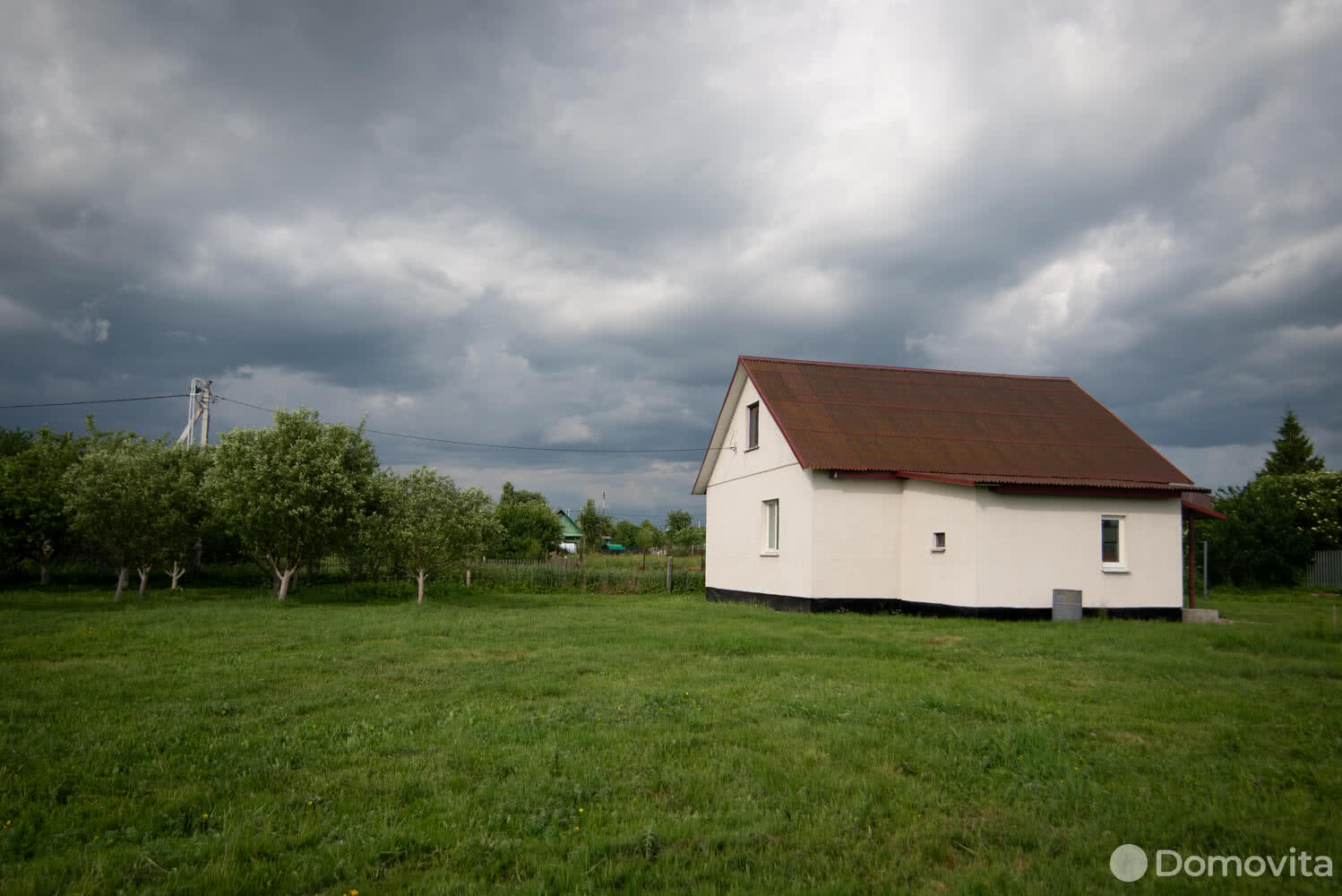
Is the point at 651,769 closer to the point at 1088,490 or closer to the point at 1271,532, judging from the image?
the point at 1088,490

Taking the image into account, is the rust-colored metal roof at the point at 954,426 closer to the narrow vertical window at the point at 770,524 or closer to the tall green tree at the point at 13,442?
the narrow vertical window at the point at 770,524

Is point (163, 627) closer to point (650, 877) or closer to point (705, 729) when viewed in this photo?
point (705, 729)

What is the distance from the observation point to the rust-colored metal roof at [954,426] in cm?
1980

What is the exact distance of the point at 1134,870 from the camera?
4.12 m

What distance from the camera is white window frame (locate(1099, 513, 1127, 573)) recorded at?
61.8ft

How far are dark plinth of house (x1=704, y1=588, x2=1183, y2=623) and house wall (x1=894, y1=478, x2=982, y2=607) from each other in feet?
0.72

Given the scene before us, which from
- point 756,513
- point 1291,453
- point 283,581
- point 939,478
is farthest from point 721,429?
point 1291,453

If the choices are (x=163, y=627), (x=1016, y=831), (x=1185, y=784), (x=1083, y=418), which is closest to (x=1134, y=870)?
(x=1016, y=831)

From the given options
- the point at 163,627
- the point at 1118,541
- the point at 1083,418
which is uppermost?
the point at 1083,418

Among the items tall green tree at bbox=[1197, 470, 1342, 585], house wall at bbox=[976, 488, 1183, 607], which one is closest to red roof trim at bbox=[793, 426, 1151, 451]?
house wall at bbox=[976, 488, 1183, 607]

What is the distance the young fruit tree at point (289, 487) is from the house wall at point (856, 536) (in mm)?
13019

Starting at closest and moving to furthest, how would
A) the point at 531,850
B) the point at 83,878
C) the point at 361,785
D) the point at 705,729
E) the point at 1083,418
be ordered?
the point at 83,878 < the point at 531,850 < the point at 361,785 < the point at 705,729 < the point at 1083,418

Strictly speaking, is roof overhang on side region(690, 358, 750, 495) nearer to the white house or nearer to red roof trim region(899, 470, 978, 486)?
the white house

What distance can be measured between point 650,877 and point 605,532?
2942 inches
